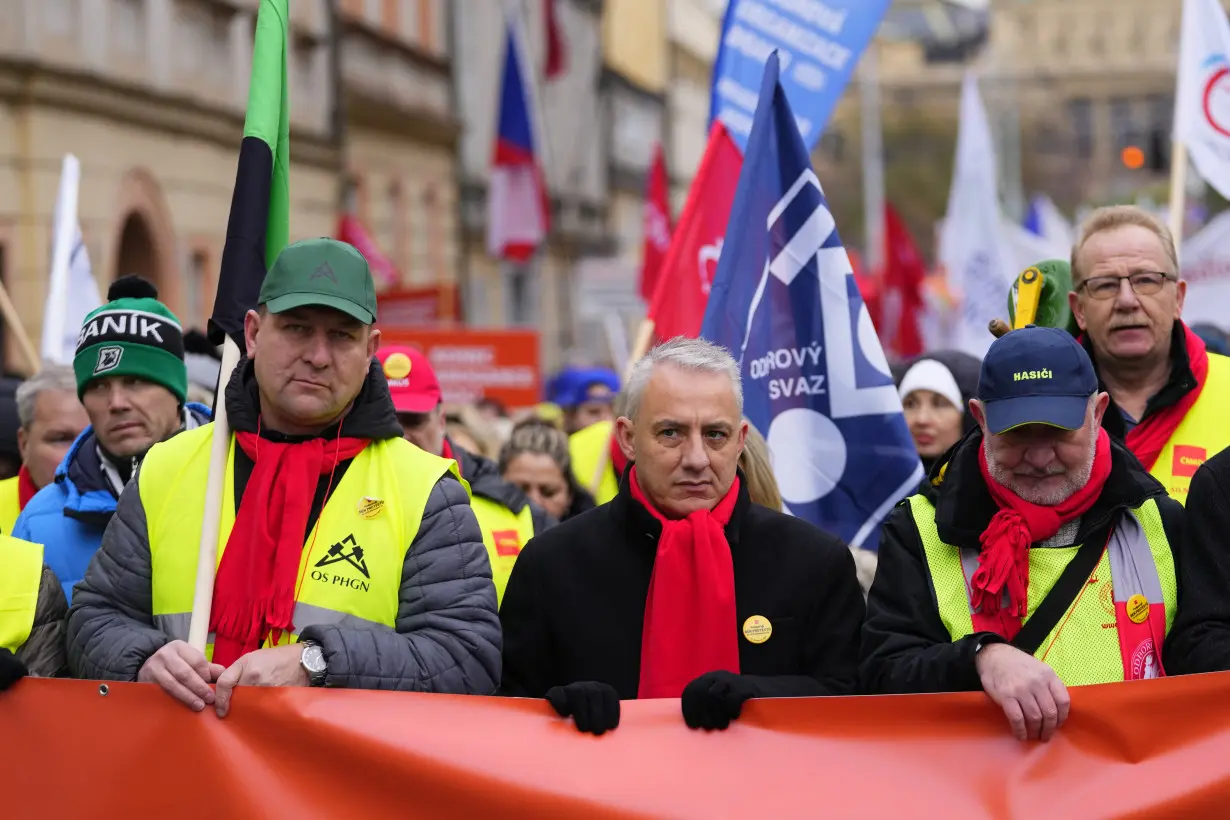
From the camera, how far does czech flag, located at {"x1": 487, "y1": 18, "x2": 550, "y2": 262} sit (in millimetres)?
19359

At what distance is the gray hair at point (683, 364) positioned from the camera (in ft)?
14.5

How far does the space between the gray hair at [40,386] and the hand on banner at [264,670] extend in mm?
2220

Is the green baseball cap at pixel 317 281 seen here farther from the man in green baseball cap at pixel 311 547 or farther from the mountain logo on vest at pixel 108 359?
the mountain logo on vest at pixel 108 359

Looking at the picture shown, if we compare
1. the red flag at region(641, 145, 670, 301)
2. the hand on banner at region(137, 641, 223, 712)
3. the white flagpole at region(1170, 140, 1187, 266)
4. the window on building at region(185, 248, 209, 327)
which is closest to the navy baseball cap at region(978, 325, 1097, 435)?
the hand on banner at region(137, 641, 223, 712)

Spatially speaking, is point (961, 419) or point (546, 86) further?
point (546, 86)

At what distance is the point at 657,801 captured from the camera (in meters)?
3.98

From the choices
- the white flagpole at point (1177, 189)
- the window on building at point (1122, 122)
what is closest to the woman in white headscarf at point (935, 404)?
the white flagpole at point (1177, 189)

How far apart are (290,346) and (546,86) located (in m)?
34.5

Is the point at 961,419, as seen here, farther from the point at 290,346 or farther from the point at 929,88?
the point at 929,88

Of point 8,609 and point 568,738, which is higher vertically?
point 8,609

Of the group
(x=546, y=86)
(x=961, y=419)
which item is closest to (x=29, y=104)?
(x=961, y=419)

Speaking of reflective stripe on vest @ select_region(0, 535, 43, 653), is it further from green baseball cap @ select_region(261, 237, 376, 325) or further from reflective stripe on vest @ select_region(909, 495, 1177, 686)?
reflective stripe on vest @ select_region(909, 495, 1177, 686)

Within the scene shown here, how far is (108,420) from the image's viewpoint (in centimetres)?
539

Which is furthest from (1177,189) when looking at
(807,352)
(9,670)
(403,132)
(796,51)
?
(403,132)
